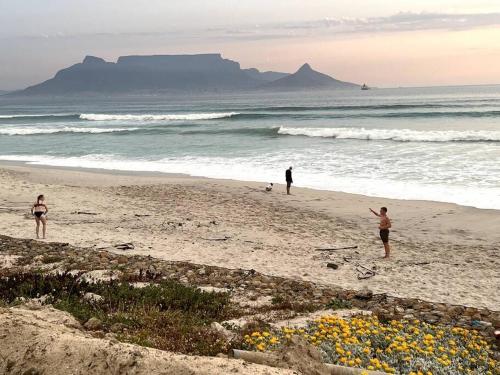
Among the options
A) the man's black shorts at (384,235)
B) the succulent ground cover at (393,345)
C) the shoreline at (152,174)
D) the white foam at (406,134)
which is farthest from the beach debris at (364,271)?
the white foam at (406,134)

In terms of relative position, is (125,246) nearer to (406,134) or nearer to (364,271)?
(364,271)

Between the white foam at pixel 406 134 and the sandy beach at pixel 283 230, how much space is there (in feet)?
71.1

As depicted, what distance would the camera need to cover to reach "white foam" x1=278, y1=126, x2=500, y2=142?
3674 centimetres

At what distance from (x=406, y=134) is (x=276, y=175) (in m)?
20.6

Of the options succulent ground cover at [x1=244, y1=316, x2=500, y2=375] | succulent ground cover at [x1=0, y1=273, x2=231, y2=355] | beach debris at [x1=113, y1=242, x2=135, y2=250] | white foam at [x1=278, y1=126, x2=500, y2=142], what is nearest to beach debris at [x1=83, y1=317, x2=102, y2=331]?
succulent ground cover at [x1=0, y1=273, x2=231, y2=355]

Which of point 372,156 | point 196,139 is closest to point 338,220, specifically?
point 372,156

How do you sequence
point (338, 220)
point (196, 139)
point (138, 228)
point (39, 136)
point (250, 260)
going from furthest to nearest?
point (39, 136) < point (196, 139) < point (338, 220) < point (138, 228) < point (250, 260)

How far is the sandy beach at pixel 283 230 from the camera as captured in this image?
10453 millimetres

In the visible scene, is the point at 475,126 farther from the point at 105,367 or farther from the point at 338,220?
the point at 105,367

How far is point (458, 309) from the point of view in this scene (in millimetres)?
8391

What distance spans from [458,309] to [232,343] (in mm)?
4495

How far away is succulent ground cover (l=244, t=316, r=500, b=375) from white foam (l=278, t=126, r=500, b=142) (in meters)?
32.2

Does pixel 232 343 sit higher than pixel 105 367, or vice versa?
pixel 105 367

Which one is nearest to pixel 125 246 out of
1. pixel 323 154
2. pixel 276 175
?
pixel 276 175
